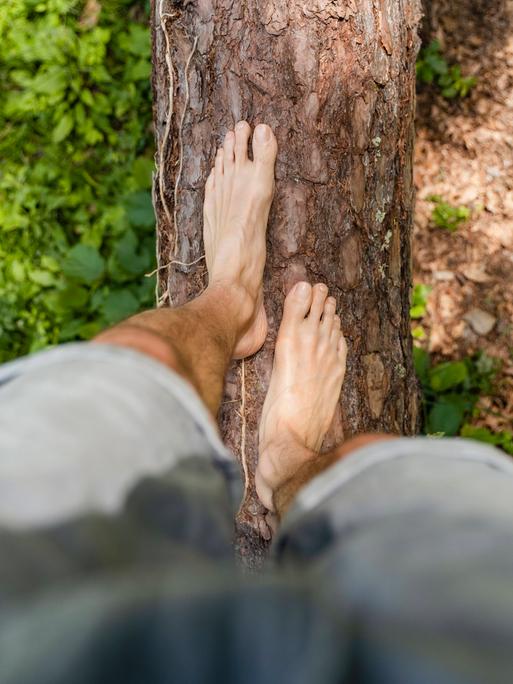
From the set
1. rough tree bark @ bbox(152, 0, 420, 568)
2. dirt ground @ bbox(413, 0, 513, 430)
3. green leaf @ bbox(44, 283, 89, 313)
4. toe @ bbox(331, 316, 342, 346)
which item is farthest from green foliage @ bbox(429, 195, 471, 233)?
green leaf @ bbox(44, 283, 89, 313)

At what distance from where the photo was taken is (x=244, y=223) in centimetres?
146

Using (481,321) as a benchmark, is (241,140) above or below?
above

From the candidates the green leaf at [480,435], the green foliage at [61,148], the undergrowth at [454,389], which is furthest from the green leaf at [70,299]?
the green leaf at [480,435]

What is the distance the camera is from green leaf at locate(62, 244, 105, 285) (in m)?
2.15

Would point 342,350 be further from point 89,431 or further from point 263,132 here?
point 89,431

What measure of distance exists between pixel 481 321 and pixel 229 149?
3.75ft

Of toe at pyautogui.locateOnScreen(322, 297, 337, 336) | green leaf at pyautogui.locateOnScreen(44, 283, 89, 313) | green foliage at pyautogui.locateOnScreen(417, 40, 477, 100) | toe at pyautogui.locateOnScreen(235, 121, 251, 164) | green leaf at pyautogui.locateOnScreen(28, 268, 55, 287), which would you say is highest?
green foliage at pyautogui.locateOnScreen(417, 40, 477, 100)

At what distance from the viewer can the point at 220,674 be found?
520 millimetres

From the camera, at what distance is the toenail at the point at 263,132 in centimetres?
137

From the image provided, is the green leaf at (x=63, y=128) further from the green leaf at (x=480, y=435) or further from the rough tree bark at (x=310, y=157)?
the green leaf at (x=480, y=435)

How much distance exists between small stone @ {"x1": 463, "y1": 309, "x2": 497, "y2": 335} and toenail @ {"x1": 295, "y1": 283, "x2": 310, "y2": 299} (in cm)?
92

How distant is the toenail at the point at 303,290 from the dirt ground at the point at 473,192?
0.86 meters

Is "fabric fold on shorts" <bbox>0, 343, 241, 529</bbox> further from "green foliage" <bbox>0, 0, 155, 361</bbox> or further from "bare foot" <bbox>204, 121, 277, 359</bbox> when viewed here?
"green foliage" <bbox>0, 0, 155, 361</bbox>

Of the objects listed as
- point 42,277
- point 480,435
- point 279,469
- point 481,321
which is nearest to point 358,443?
point 279,469
